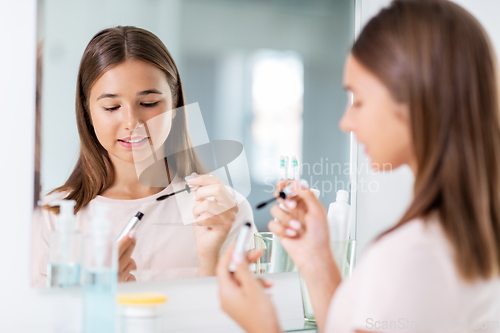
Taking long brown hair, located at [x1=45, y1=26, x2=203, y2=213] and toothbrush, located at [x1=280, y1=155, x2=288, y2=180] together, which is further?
toothbrush, located at [x1=280, y1=155, x2=288, y2=180]

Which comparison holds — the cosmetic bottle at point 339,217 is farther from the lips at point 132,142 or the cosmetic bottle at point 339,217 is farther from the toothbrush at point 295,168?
the lips at point 132,142

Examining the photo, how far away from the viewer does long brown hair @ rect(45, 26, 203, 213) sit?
30.4 inches

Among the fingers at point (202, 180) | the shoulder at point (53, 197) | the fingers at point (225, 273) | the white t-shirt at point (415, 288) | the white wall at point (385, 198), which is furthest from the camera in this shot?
the white wall at point (385, 198)

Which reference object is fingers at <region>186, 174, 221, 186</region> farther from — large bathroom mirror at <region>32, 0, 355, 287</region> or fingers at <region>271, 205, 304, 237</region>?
fingers at <region>271, 205, 304, 237</region>

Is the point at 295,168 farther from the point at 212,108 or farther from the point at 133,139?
the point at 133,139

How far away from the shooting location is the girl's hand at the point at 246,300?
0.60m

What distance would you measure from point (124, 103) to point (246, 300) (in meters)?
0.41

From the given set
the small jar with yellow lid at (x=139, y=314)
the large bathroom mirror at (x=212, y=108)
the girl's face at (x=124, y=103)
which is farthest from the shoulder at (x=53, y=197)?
the small jar with yellow lid at (x=139, y=314)

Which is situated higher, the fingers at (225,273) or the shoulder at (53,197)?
the shoulder at (53,197)

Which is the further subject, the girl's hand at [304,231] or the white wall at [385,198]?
the white wall at [385,198]

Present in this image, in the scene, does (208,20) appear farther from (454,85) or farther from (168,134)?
(454,85)

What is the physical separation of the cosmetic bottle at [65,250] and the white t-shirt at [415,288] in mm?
458

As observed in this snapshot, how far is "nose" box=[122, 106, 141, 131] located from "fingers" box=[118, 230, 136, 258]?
189 millimetres

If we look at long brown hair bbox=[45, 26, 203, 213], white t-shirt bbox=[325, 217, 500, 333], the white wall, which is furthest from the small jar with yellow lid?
the white wall
